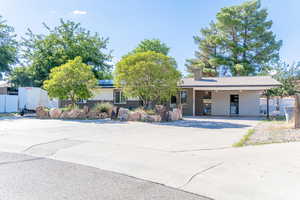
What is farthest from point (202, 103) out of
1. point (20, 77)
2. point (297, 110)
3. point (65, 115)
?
point (20, 77)

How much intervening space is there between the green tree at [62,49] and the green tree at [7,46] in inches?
55.6

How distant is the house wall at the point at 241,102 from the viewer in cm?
1938

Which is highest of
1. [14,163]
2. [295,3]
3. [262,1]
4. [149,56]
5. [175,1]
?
[262,1]

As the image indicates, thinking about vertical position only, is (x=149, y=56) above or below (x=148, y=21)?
below

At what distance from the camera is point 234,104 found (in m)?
19.9

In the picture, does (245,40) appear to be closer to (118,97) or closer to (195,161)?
(118,97)

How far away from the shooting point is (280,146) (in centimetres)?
633

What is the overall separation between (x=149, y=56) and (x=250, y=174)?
444 inches

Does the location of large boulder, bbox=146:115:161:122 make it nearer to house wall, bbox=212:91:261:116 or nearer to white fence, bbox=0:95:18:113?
house wall, bbox=212:91:261:116

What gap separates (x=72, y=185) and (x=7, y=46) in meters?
32.6

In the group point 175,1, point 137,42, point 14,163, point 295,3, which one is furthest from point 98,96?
point 137,42

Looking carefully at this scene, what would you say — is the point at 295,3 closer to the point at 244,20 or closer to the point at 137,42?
the point at 244,20

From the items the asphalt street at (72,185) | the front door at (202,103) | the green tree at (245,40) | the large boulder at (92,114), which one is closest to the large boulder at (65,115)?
the large boulder at (92,114)

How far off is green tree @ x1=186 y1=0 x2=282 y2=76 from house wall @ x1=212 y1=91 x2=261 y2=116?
10992mm
